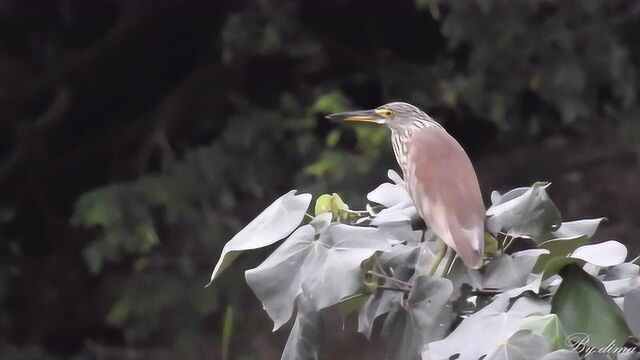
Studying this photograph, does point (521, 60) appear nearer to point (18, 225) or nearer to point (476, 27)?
point (476, 27)

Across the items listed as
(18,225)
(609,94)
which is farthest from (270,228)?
(18,225)

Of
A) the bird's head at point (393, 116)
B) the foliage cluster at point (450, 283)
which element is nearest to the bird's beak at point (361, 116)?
the bird's head at point (393, 116)

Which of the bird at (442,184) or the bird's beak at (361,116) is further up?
the bird at (442,184)

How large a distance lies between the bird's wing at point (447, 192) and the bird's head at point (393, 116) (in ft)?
0.36

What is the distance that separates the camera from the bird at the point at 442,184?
0.95 metres

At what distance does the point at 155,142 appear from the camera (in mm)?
3414

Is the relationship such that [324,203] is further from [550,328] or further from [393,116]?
[393,116]

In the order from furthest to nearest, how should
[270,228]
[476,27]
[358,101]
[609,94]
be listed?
[358,101] → [609,94] → [476,27] → [270,228]

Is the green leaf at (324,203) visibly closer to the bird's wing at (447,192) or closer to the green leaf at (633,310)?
the bird's wing at (447,192)

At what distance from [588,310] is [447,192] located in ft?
0.86

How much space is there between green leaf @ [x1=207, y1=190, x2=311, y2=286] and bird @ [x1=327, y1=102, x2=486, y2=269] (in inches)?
5.6

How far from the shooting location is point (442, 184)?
1.11 metres

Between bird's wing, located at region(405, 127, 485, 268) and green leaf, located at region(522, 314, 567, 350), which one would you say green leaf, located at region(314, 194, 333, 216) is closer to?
bird's wing, located at region(405, 127, 485, 268)

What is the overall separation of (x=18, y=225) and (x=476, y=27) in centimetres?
191
